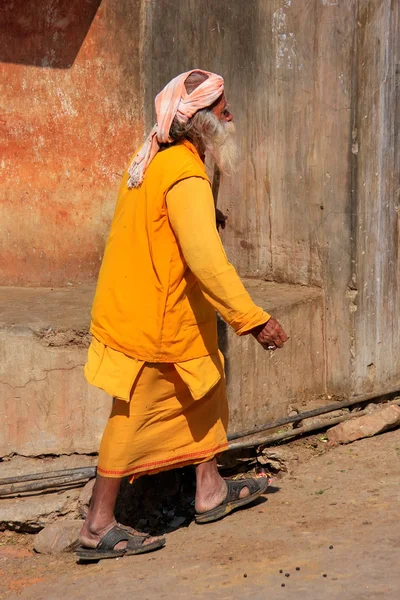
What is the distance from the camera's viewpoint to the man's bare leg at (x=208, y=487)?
4199 mm

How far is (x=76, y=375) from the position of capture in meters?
4.78

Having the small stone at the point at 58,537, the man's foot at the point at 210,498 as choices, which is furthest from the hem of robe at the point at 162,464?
the small stone at the point at 58,537

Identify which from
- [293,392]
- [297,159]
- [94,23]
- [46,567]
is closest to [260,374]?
[293,392]

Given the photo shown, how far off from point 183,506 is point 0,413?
3.43 feet

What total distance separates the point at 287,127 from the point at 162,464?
210 cm

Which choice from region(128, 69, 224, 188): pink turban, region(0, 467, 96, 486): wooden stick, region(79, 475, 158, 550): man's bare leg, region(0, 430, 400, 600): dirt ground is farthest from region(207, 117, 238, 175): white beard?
region(0, 467, 96, 486): wooden stick

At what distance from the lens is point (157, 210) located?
3766 millimetres

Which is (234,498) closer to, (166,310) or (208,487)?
(208,487)

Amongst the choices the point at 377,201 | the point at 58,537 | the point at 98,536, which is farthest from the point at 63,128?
the point at 98,536

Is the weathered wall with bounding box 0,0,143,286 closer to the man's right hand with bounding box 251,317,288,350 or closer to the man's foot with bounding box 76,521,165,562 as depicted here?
the man's foot with bounding box 76,521,165,562

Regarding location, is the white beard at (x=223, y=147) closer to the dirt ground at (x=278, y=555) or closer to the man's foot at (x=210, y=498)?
the man's foot at (x=210, y=498)

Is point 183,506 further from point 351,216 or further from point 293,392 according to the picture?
point 351,216

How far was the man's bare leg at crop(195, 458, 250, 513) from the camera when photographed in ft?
13.8

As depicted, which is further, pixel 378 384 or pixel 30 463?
pixel 378 384
